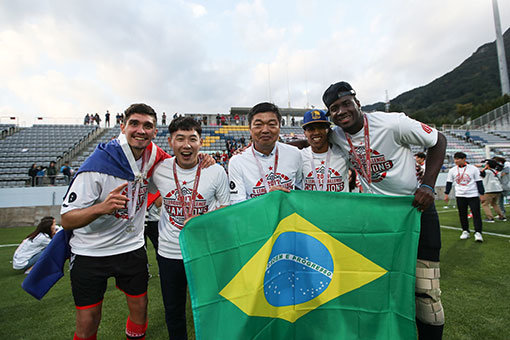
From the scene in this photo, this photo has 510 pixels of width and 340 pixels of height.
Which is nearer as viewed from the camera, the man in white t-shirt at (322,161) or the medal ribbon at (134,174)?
the medal ribbon at (134,174)

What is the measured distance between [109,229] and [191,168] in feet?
2.60

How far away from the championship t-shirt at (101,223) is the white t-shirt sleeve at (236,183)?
73 centimetres

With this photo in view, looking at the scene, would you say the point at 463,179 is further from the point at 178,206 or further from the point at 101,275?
the point at 101,275

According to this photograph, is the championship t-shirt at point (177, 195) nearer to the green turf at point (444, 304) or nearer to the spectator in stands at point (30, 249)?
the green turf at point (444, 304)

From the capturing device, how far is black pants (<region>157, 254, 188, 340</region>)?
226 cm

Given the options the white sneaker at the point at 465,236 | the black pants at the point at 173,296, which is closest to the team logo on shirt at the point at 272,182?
the black pants at the point at 173,296

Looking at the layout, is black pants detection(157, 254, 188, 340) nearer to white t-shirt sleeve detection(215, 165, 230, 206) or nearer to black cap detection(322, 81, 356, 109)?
white t-shirt sleeve detection(215, 165, 230, 206)

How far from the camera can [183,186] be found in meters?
2.37

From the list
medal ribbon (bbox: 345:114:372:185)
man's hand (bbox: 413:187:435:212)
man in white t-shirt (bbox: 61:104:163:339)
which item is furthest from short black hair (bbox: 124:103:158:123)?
man's hand (bbox: 413:187:435:212)

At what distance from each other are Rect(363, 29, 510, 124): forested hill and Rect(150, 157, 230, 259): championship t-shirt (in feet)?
238

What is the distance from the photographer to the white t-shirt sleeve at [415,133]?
2.13 m

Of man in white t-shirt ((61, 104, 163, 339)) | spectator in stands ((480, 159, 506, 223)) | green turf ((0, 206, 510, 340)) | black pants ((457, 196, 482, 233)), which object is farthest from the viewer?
spectator in stands ((480, 159, 506, 223))

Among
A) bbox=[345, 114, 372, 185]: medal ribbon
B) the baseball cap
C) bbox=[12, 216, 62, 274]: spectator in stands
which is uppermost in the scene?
the baseball cap

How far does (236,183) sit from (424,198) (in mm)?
1407
